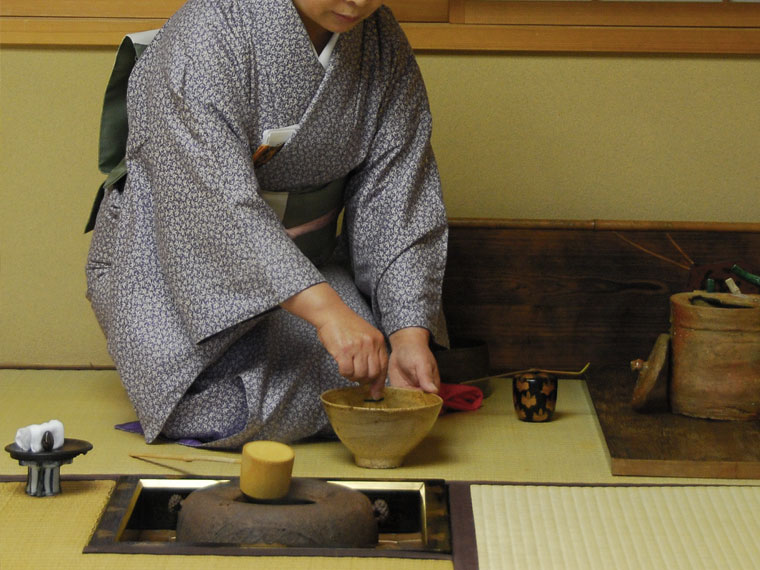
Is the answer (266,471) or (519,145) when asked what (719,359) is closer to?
(519,145)

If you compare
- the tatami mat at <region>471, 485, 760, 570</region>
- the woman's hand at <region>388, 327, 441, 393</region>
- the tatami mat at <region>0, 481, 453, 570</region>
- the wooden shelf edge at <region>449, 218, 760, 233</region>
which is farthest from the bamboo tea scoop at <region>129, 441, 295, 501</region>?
the wooden shelf edge at <region>449, 218, 760, 233</region>

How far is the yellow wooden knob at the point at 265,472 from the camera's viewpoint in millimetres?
1652

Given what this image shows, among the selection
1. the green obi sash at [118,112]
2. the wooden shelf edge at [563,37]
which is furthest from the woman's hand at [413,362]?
the wooden shelf edge at [563,37]

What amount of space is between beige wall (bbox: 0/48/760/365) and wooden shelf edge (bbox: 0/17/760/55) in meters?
0.04

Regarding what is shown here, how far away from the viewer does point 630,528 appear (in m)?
1.78

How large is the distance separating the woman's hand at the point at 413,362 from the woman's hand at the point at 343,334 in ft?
0.63

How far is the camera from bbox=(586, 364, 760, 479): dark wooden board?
87.4 inches

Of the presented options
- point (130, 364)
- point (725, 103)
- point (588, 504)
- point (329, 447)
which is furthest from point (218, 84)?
point (725, 103)

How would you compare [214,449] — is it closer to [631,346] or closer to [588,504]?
[588,504]

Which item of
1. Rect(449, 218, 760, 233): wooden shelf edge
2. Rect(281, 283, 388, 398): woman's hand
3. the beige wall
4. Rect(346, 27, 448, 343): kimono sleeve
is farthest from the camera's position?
the beige wall

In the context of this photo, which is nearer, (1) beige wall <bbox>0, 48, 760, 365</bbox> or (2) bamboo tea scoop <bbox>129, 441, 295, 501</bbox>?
(2) bamboo tea scoop <bbox>129, 441, 295, 501</bbox>

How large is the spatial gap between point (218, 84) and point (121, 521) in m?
1.03

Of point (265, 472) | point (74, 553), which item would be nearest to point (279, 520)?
point (265, 472)

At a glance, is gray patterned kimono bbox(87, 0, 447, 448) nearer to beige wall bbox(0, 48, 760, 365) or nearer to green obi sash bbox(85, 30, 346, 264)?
green obi sash bbox(85, 30, 346, 264)
